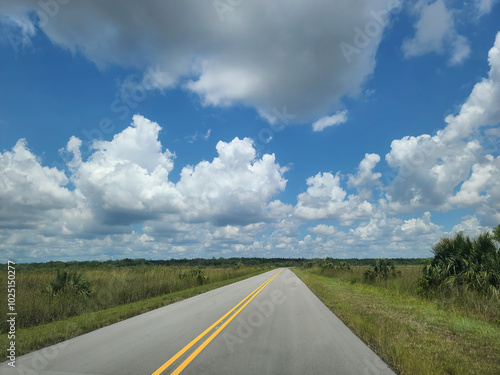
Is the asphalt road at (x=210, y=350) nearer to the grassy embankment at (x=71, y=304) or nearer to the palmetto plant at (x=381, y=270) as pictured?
the grassy embankment at (x=71, y=304)

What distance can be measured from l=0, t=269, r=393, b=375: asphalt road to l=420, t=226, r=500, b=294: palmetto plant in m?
7.37

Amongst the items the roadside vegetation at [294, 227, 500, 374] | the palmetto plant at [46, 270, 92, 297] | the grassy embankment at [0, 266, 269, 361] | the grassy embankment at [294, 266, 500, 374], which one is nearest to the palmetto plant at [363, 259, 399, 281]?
the roadside vegetation at [294, 227, 500, 374]

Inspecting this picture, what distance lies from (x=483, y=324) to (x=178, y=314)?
32.0 feet

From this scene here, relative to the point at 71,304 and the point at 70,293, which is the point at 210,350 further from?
the point at 70,293

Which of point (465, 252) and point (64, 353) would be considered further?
point (465, 252)

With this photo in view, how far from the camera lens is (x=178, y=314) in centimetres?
1163

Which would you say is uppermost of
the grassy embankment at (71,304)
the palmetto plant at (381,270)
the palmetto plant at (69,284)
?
the palmetto plant at (69,284)

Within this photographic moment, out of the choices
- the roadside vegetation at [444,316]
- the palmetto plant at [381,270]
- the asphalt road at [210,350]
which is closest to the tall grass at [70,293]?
the asphalt road at [210,350]

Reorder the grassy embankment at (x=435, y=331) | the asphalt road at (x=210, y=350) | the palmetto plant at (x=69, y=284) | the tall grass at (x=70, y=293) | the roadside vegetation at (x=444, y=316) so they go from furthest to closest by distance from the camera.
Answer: the palmetto plant at (x=69, y=284)
the tall grass at (x=70, y=293)
the roadside vegetation at (x=444, y=316)
the grassy embankment at (x=435, y=331)
the asphalt road at (x=210, y=350)

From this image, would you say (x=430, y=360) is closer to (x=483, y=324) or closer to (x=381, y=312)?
(x=483, y=324)

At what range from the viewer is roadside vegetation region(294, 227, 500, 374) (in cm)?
628

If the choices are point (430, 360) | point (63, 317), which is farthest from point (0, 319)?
point (430, 360)

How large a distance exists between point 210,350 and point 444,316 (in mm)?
8884

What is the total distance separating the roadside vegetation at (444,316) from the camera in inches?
247
